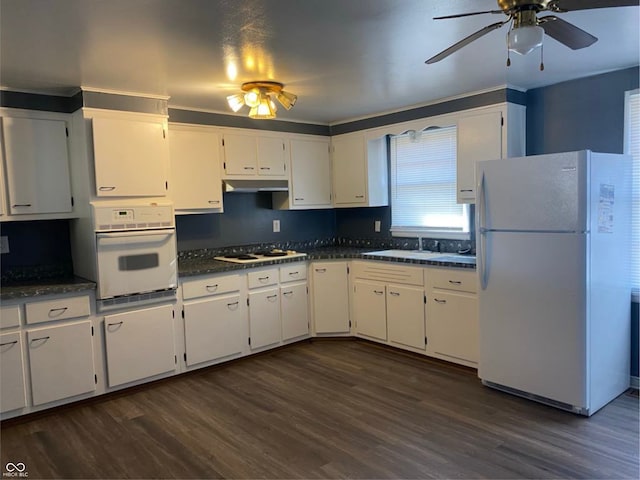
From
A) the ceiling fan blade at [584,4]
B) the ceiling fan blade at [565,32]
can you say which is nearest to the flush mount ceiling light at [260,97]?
the ceiling fan blade at [565,32]

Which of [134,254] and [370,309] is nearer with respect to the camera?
[134,254]

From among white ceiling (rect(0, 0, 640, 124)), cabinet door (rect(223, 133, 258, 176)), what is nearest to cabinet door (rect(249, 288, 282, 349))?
cabinet door (rect(223, 133, 258, 176))

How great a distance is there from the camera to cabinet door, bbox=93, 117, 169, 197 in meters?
3.41

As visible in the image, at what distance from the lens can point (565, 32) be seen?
1966 millimetres

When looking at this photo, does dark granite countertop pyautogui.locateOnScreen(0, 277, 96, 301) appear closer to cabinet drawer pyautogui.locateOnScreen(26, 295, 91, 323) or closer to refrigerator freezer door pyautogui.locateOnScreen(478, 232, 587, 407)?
cabinet drawer pyautogui.locateOnScreen(26, 295, 91, 323)

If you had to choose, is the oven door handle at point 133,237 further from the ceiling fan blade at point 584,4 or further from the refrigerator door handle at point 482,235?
the ceiling fan blade at point 584,4

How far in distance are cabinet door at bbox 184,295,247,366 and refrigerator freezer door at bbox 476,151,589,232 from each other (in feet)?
7.19

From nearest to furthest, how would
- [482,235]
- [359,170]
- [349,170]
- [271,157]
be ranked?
1. [482,235]
2. [271,157]
3. [359,170]
4. [349,170]

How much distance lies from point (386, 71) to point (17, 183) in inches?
105

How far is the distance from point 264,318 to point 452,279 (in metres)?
1.73

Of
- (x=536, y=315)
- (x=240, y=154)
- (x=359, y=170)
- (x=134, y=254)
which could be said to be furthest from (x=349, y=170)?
(x=536, y=315)

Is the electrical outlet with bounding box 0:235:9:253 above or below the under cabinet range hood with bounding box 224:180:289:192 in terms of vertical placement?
below

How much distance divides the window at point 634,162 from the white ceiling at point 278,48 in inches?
11.2

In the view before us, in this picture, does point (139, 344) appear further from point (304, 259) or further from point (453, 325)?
point (453, 325)
